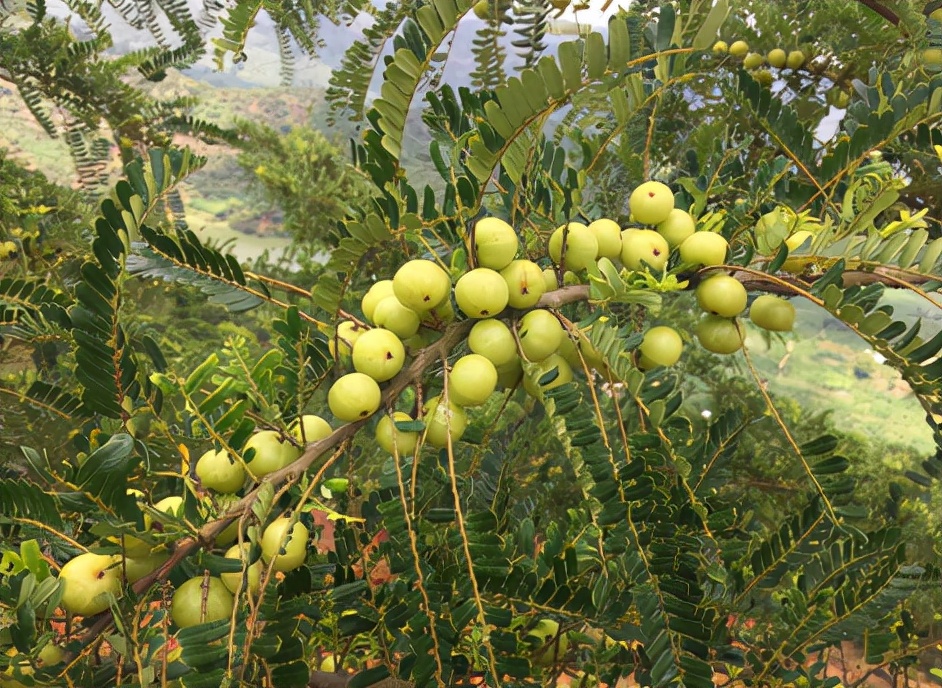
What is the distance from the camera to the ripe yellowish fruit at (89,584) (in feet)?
1.22

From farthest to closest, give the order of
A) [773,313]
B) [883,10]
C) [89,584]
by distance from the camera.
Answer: [883,10] < [773,313] < [89,584]

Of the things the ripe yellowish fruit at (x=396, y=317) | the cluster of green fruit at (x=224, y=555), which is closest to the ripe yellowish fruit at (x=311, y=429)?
the cluster of green fruit at (x=224, y=555)

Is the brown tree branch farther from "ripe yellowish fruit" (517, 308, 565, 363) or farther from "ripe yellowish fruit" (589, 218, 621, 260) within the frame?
"ripe yellowish fruit" (517, 308, 565, 363)

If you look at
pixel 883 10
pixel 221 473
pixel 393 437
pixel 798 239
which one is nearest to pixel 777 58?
pixel 883 10

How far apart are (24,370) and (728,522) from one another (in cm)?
154

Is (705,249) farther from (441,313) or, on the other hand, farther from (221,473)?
(221,473)

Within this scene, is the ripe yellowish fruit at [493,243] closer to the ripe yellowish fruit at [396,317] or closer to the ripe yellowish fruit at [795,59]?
the ripe yellowish fruit at [396,317]

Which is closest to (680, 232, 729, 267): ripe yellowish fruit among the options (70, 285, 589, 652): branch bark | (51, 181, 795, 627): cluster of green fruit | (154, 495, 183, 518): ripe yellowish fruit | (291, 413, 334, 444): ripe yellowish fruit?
(51, 181, 795, 627): cluster of green fruit

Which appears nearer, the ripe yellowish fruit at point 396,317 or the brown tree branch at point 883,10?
the ripe yellowish fruit at point 396,317

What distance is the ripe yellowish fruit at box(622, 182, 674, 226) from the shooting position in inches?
23.1

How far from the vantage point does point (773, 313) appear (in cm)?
59

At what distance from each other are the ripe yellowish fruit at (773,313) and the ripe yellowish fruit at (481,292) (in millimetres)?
288

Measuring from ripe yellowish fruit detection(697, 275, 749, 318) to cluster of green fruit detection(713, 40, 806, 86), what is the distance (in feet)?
4.30

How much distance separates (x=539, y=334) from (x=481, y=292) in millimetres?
68
